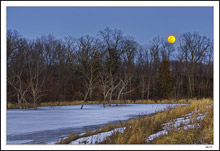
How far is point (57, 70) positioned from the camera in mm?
27203

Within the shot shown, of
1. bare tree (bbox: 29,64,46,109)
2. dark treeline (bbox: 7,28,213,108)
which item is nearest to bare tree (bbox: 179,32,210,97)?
dark treeline (bbox: 7,28,213,108)

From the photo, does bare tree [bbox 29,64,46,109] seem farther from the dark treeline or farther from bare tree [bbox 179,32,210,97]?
bare tree [bbox 179,32,210,97]

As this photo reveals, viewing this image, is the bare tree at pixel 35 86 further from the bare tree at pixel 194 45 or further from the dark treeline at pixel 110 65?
the bare tree at pixel 194 45

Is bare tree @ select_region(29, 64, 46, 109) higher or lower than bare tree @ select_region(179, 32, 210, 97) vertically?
lower

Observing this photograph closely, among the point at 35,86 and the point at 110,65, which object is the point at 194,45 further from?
the point at 35,86

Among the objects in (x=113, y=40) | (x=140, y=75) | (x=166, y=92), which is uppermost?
(x=113, y=40)

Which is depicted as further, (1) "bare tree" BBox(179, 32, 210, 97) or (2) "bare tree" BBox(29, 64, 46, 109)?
(1) "bare tree" BBox(179, 32, 210, 97)

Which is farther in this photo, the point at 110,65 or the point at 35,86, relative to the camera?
the point at 110,65

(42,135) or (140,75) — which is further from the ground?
(140,75)

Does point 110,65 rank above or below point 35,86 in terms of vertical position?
above

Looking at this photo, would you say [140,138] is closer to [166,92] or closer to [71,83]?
[71,83]

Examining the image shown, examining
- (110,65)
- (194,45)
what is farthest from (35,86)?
(194,45)

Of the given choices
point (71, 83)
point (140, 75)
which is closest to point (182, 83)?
point (140, 75)

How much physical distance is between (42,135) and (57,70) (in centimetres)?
2262
